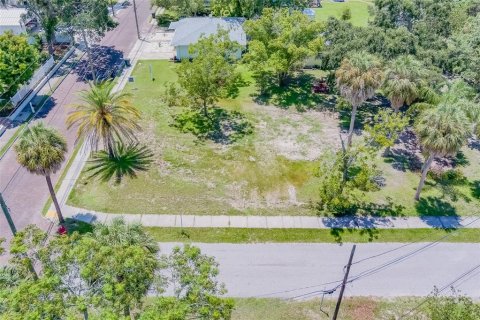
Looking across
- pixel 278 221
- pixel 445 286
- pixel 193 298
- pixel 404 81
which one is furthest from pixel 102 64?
pixel 445 286

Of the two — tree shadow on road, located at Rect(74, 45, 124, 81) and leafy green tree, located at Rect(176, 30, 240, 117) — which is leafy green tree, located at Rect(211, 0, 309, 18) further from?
leafy green tree, located at Rect(176, 30, 240, 117)

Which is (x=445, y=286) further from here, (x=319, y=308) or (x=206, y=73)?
(x=206, y=73)

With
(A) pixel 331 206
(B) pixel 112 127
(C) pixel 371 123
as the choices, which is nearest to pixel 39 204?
(B) pixel 112 127

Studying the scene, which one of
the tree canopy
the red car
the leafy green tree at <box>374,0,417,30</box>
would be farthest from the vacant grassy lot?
the tree canopy

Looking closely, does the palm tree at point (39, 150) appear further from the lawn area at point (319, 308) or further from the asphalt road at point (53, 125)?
the lawn area at point (319, 308)

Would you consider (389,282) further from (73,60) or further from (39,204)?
(73,60)
